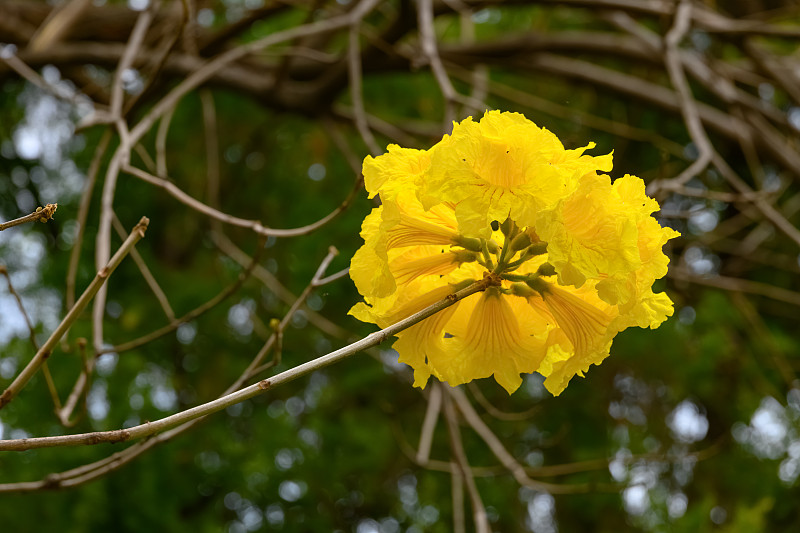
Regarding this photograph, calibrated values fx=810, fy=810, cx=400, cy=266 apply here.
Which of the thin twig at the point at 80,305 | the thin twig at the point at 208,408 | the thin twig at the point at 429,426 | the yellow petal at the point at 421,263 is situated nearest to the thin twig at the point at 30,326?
the thin twig at the point at 80,305

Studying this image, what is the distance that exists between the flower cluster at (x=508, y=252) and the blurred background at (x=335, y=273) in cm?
117

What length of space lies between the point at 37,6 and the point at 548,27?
2606 millimetres

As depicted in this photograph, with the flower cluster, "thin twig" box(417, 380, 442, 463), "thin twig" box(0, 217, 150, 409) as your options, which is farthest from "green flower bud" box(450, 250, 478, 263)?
"thin twig" box(417, 380, 442, 463)

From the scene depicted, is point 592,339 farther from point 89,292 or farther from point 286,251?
point 286,251

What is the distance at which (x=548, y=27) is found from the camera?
4492 millimetres

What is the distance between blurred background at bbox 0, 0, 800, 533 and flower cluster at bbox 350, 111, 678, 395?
1.17m

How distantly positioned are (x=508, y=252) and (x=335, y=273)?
1965 millimetres

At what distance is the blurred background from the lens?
2.70 m

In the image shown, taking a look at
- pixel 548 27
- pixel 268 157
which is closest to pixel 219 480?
pixel 268 157

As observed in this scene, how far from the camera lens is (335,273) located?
291 centimetres

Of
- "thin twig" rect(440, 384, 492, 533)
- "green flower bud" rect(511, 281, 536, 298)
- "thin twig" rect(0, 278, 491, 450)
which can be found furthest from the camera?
"thin twig" rect(440, 384, 492, 533)

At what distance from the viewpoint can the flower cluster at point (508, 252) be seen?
914mm

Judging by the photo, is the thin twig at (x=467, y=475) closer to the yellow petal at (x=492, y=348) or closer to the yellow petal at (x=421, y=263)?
the yellow petal at (x=492, y=348)

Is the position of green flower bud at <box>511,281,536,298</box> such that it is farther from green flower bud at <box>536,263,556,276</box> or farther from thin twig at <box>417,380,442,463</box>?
thin twig at <box>417,380,442,463</box>
